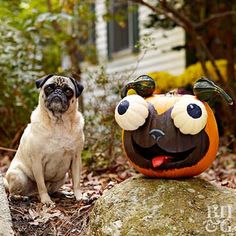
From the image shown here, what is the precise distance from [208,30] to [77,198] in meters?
7.10

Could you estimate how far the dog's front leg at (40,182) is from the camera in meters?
3.95

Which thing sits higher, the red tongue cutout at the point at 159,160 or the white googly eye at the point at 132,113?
the white googly eye at the point at 132,113

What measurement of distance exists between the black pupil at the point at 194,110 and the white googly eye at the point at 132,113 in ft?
0.94

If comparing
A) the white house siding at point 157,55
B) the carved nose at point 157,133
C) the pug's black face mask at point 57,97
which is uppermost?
the white house siding at point 157,55

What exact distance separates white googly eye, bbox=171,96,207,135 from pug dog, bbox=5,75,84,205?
1.00 meters

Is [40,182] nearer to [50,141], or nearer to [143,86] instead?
[50,141]

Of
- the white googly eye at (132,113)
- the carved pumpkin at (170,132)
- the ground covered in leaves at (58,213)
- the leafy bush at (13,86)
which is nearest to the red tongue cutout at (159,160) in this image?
the carved pumpkin at (170,132)

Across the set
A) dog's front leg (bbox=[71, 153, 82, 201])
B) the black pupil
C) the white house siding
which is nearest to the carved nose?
the black pupil

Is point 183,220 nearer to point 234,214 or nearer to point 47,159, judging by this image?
point 234,214

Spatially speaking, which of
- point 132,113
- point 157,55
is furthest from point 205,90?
point 157,55

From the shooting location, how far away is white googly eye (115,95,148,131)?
328cm

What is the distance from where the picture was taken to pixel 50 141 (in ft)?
12.8

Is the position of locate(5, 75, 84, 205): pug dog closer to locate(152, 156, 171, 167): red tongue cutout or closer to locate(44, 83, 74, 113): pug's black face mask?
locate(44, 83, 74, 113): pug's black face mask

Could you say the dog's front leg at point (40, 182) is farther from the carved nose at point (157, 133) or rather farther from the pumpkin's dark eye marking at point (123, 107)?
the carved nose at point (157, 133)
